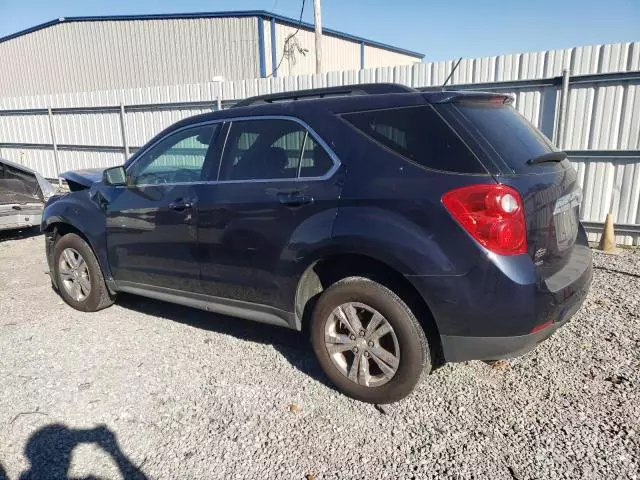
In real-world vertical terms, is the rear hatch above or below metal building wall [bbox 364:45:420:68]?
below

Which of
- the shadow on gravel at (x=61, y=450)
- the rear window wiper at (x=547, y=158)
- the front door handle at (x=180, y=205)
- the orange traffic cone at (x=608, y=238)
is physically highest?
the rear window wiper at (x=547, y=158)

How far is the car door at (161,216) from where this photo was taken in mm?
3664

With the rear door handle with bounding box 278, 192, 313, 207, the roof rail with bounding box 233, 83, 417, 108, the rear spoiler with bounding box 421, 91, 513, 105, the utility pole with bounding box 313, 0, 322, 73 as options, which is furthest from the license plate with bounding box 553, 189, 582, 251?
the utility pole with bounding box 313, 0, 322, 73

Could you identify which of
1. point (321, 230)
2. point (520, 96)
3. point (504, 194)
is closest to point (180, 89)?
point (520, 96)

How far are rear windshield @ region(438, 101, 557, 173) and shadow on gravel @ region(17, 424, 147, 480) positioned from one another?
2.51m

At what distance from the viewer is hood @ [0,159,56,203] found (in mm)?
7652

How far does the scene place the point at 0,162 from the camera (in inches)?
306

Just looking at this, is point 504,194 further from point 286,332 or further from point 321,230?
point 286,332

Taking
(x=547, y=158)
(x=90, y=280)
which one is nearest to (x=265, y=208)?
(x=547, y=158)

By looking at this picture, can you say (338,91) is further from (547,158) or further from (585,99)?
(585,99)

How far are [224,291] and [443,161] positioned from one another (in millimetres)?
1837

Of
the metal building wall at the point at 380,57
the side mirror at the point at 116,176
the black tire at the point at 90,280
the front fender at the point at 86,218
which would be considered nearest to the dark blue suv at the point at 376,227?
the side mirror at the point at 116,176

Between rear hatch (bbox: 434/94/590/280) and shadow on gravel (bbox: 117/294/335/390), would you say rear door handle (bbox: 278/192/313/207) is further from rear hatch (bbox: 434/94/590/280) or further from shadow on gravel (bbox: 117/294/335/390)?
shadow on gravel (bbox: 117/294/335/390)

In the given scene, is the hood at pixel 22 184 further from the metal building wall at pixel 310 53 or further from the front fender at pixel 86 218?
the metal building wall at pixel 310 53
